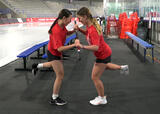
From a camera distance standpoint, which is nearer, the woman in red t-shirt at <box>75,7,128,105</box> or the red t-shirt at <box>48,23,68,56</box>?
the woman in red t-shirt at <box>75,7,128,105</box>

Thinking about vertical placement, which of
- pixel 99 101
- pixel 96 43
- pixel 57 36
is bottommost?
pixel 99 101

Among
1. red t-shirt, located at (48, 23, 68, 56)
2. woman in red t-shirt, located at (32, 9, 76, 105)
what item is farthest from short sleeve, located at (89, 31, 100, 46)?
red t-shirt, located at (48, 23, 68, 56)

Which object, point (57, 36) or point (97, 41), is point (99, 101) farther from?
point (57, 36)

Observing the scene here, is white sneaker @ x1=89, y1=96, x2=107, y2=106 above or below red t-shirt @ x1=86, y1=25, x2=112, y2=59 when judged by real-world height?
below

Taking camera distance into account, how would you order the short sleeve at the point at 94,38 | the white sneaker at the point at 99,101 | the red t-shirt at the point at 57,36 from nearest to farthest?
the short sleeve at the point at 94,38 → the red t-shirt at the point at 57,36 → the white sneaker at the point at 99,101

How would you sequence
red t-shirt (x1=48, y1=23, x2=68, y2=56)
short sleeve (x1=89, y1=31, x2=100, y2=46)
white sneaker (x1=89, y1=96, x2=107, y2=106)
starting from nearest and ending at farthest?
1. short sleeve (x1=89, y1=31, x2=100, y2=46)
2. red t-shirt (x1=48, y1=23, x2=68, y2=56)
3. white sneaker (x1=89, y1=96, x2=107, y2=106)

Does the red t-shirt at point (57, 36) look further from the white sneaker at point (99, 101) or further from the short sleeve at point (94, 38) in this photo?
the white sneaker at point (99, 101)

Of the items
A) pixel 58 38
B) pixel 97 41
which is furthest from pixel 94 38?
pixel 58 38

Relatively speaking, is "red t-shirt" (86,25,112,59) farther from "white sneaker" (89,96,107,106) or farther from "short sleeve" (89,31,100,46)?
"white sneaker" (89,96,107,106)

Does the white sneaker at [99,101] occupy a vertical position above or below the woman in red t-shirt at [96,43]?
below

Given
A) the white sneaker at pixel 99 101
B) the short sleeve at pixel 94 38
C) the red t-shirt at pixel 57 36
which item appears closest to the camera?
the short sleeve at pixel 94 38

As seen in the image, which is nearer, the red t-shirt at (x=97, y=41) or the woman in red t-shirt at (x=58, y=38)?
the red t-shirt at (x=97, y=41)

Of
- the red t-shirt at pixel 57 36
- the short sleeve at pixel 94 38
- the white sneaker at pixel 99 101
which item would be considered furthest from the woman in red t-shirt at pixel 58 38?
the white sneaker at pixel 99 101

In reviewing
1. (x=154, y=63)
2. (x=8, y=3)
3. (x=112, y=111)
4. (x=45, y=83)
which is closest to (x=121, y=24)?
(x=154, y=63)
